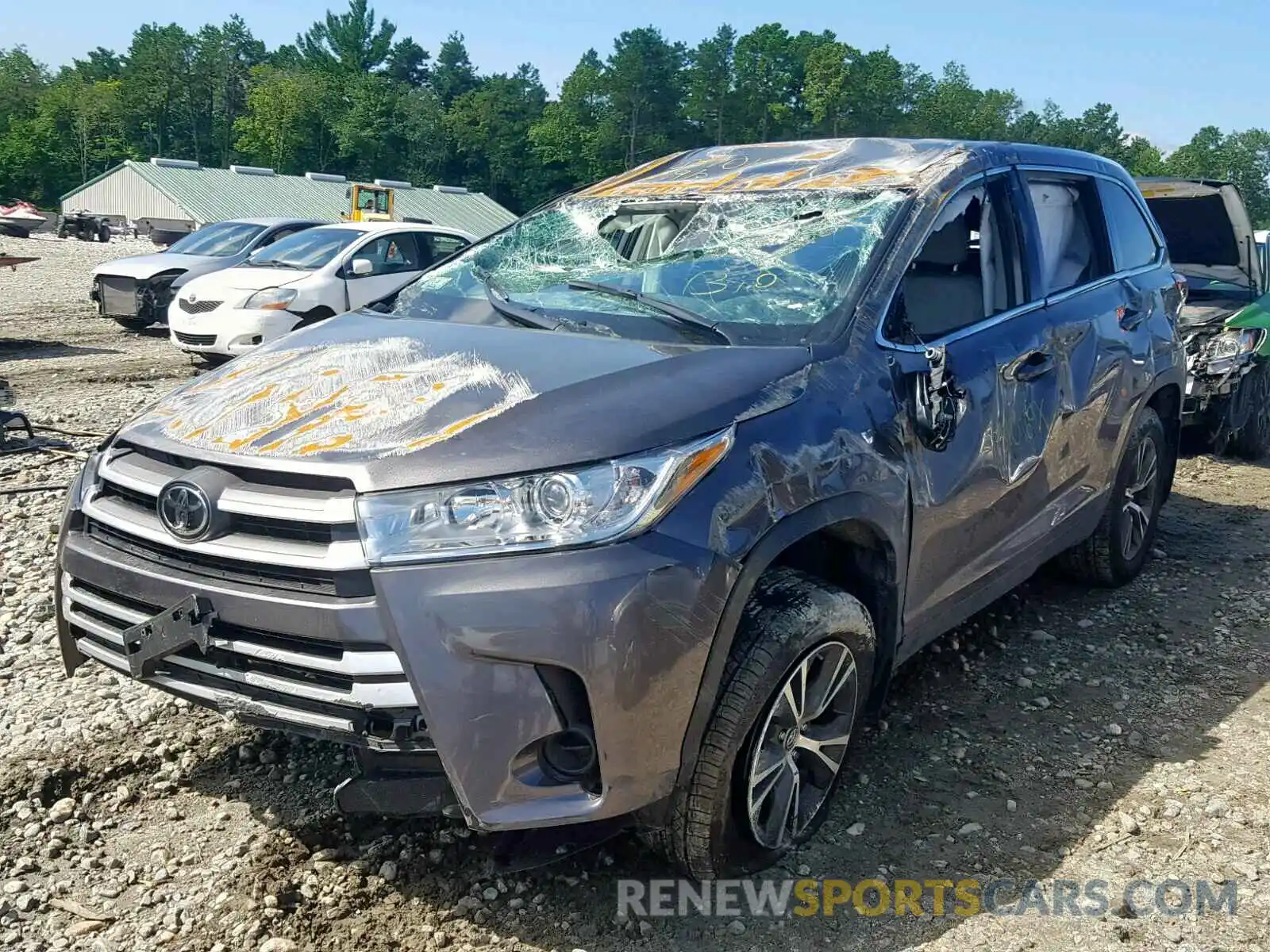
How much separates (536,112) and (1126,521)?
398 ft

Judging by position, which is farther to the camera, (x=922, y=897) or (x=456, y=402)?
(x=922, y=897)

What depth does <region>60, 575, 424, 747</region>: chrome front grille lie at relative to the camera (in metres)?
2.36

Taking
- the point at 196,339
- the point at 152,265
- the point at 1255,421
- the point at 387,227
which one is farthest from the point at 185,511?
the point at 152,265

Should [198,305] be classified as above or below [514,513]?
below

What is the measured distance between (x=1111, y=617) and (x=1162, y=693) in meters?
0.78

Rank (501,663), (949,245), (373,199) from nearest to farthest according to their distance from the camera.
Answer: (501,663) → (949,245) → (373,199)

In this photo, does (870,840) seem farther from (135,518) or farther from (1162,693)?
(135,518)

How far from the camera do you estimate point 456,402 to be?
2.68 meters

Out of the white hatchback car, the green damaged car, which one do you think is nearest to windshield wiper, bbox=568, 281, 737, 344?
the green damaged car

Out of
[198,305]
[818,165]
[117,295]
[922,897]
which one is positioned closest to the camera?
[922,897]

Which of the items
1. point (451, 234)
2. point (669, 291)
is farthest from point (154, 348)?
point (669, 291)

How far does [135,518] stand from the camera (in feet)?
8.82

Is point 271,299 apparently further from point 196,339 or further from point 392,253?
point 392,253

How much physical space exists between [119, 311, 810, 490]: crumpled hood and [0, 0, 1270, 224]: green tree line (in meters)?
104
